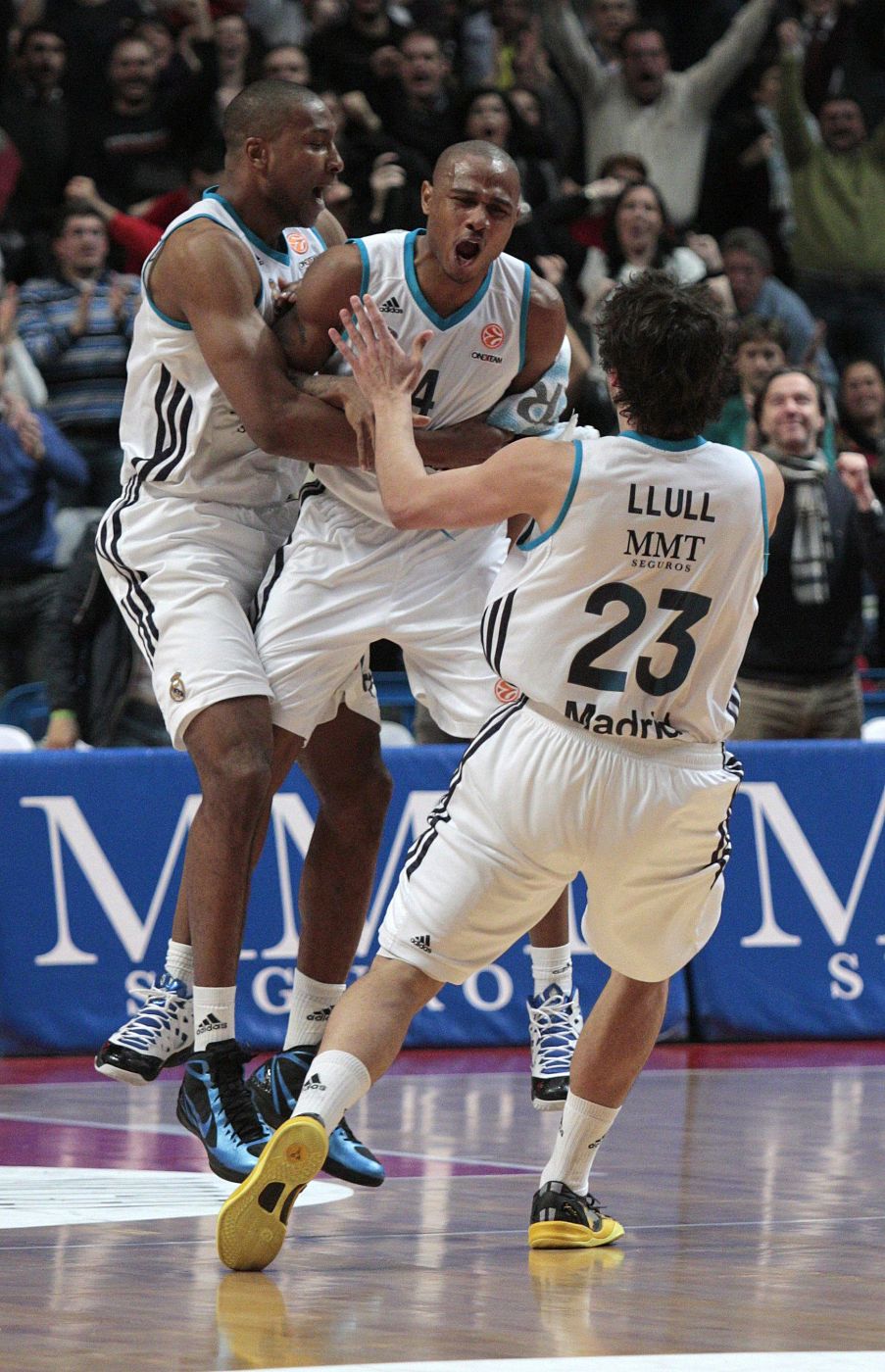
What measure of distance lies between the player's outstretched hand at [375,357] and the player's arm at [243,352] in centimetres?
28

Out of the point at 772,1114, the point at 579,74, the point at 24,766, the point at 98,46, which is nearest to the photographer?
the point at 772,1114

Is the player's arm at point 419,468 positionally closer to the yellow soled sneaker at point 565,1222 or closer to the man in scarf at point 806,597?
the yellow soled sneaker at point 565,1222

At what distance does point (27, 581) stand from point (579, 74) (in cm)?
526

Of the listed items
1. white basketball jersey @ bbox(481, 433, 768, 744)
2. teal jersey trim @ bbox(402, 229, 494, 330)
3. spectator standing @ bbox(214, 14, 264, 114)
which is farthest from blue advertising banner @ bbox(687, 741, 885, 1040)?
spectator standing @ bbox(214, 14, 264, 114)

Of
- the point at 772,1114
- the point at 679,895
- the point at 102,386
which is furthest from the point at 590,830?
the point at 102,386

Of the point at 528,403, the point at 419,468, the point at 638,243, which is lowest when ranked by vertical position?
the point at 419,468

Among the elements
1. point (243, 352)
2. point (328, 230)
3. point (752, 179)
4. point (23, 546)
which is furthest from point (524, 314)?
point (752, 179)

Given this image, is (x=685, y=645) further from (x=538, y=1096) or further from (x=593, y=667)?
(x=538, y=1096)

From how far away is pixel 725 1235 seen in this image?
4.70 m

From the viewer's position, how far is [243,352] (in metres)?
4.96

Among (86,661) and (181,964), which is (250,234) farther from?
(86,661)

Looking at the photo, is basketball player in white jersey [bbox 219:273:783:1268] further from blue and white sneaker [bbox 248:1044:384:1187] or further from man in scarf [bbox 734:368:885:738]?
man in scarf [bbox 734:368:885:738]

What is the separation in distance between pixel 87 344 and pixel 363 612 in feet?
17.6

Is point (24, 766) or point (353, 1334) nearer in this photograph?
point (353, 1334)
